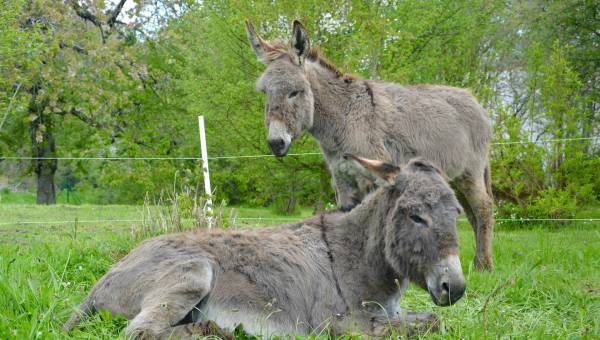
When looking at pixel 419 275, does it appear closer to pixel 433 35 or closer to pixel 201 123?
pixel 201 123

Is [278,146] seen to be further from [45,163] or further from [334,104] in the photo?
[45,163]

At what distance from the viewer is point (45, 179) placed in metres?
21.5

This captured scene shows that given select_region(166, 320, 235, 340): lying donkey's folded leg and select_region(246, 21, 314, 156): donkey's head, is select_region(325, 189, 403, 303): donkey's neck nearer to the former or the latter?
select_region(166, 320, 235, 340): lying donkey's folded leg

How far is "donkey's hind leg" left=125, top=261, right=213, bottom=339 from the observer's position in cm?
333

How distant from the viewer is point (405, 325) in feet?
12.1

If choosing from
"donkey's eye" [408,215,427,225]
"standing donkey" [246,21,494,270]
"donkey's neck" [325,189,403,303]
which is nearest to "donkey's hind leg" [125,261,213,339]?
"donkey's neck" [325,189,403,303]

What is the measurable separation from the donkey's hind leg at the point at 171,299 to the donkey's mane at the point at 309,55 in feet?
10.4

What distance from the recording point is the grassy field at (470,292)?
11.9ft

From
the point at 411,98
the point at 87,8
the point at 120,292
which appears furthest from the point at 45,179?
the point at 120,292

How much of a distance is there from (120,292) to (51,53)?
39.5 feet

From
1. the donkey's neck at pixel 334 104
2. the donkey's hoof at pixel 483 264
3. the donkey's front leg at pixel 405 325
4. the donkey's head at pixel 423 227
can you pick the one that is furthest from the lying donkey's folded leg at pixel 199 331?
the donkey's hoof at pixel 483 264

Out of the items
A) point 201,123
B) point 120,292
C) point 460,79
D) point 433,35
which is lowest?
point 120,292

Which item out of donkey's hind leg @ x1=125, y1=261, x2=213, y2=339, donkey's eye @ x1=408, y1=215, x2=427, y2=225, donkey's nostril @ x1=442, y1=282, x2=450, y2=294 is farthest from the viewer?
donkey's eye @ x1=408, y1=215, x2=427, y2=225

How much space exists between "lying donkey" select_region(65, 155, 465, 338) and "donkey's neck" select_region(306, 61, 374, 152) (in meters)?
2.02
